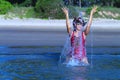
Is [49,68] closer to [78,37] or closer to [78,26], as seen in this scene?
[78,37]

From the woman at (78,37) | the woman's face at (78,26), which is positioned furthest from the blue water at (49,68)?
the woman's face at (78,26)

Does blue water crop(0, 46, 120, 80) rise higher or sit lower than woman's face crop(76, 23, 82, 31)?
lower

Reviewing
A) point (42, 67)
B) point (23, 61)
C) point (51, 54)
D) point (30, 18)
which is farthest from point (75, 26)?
point (30, 18)

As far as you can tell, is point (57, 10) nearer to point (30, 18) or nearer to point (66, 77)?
point (30, 18)

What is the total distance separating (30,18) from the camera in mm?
45031

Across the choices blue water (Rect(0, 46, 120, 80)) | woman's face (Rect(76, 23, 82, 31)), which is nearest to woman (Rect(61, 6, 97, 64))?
woman's face (Rect(76, 23, 82, 31))

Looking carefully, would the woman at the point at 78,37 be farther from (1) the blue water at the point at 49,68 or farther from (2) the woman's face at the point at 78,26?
(1) the blue water at the point at 49,68

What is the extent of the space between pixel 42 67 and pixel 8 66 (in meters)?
1.02

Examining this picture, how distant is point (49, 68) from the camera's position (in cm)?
1416

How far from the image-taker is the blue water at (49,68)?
12.5 meters

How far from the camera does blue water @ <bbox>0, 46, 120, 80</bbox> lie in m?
12.5

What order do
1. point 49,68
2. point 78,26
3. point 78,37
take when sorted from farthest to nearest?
point 49,68
point 78,37
point 78,26

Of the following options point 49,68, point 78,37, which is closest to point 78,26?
point 78,37

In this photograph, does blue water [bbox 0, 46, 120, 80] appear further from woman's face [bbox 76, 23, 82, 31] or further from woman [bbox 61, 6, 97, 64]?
woman's face [bbox 76, 23, 82, 31]
